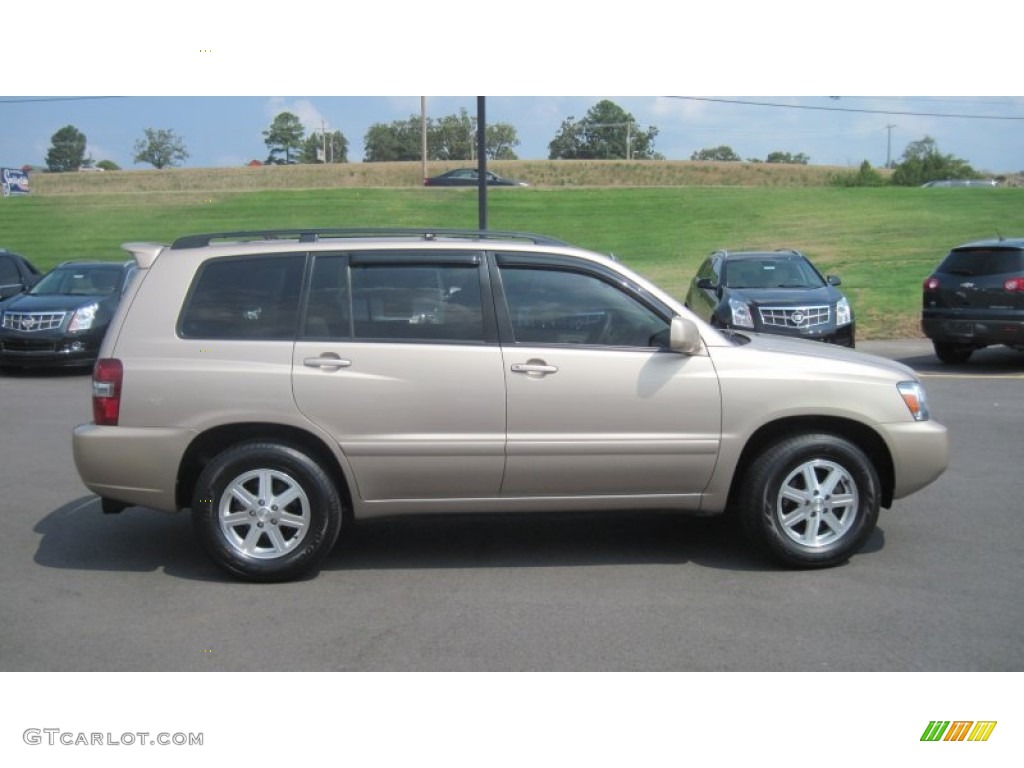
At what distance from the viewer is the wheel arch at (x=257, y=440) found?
5781 mm

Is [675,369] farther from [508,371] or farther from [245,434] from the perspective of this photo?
[245,434]

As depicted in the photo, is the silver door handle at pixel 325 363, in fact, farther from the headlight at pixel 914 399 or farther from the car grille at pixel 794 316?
the car grille at pixel 794 316

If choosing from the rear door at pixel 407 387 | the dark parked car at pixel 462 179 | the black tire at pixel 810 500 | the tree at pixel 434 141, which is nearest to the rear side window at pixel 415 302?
the rear door at pixel 407 387

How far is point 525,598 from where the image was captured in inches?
219

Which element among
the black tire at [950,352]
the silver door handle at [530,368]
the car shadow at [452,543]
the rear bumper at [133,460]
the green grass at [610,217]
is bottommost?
the car shadow at [452,543]

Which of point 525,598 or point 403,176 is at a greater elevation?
point 403,176

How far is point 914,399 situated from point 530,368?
2180mm

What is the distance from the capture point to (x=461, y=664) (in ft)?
15.5

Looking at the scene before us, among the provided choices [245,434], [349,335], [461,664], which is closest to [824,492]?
[461,664]

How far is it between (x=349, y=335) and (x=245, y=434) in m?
0.78

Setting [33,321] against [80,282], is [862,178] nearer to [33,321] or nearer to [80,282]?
[80,282]

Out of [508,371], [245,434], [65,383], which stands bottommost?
[65,383]

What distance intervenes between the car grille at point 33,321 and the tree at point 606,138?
145ft
